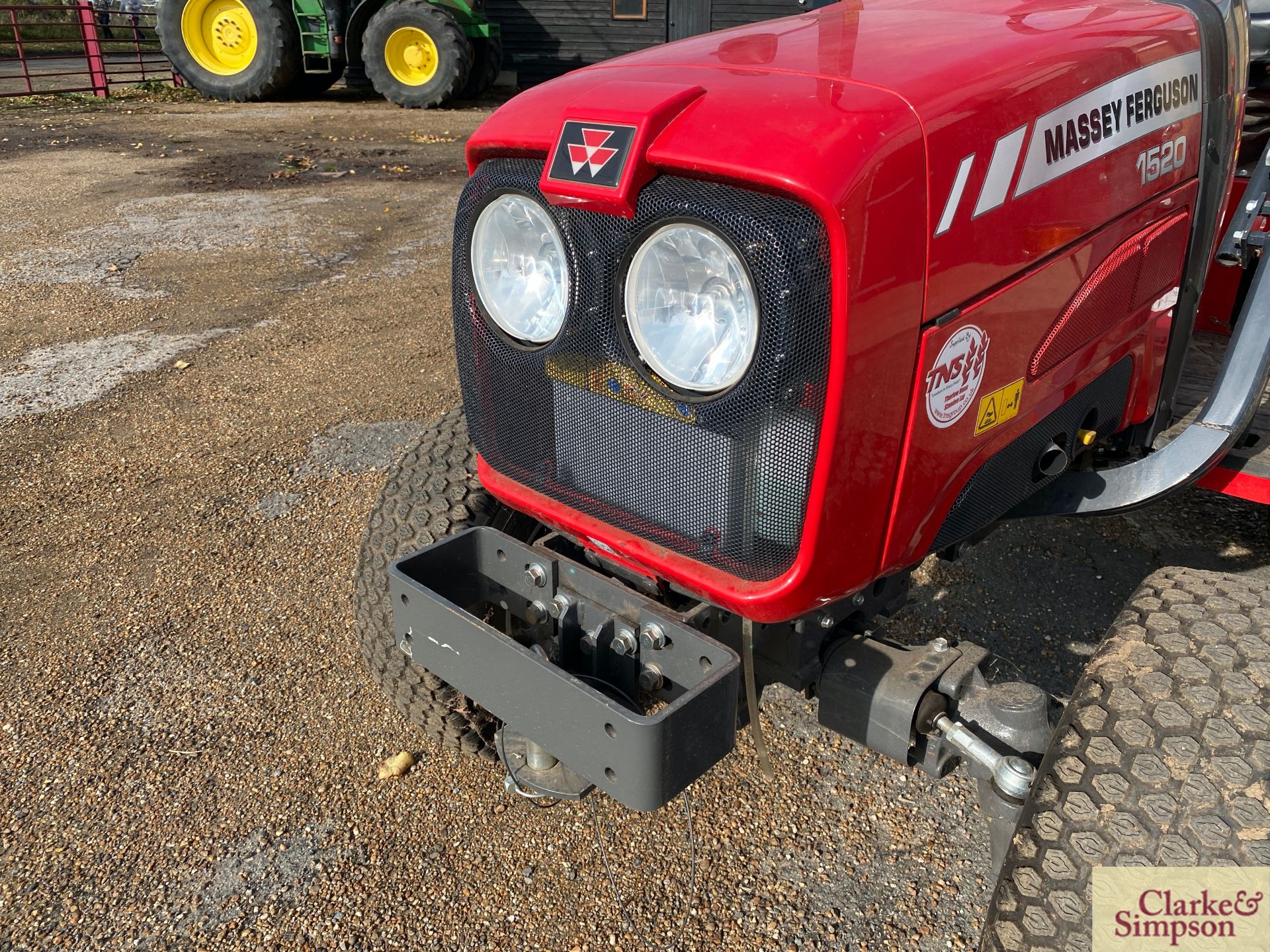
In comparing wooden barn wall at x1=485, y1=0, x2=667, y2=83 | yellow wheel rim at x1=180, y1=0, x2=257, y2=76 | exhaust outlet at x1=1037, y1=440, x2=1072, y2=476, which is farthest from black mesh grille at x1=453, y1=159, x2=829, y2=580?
wooden barn wall at x1=485, y1=0, x2=667, y2=83

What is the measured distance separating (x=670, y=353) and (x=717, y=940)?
4.12 ft

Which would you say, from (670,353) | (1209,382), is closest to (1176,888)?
(670,353)

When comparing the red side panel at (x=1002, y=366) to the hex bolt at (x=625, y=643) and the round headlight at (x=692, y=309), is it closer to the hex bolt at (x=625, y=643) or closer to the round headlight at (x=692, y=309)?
the round headlight at (x=692, y=309)

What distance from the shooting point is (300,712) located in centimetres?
277

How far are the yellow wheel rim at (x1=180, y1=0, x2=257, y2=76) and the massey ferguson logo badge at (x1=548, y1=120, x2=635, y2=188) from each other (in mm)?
14028

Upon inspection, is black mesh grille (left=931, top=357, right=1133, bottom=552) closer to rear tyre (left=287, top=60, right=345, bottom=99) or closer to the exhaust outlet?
the exhaust outlet

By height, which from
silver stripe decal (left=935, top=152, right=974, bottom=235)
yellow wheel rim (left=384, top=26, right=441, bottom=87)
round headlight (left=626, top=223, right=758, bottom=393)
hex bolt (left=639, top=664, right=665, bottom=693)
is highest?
silver stripe decal (left=935, top=152, right=974, bottom=235)

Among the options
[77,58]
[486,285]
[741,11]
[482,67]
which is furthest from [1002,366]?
[77,58]

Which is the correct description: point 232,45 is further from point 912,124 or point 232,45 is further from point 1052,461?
point 912,124

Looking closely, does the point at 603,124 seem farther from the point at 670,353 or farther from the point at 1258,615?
the point at 1258,615

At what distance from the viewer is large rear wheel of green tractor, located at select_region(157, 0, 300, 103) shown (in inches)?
524

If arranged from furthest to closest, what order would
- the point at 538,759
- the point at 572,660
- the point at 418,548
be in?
the point at 418,548 → the point at 538,759 → the point at 572,660

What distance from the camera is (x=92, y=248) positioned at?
6.88m

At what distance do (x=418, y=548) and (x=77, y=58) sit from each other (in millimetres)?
19929
